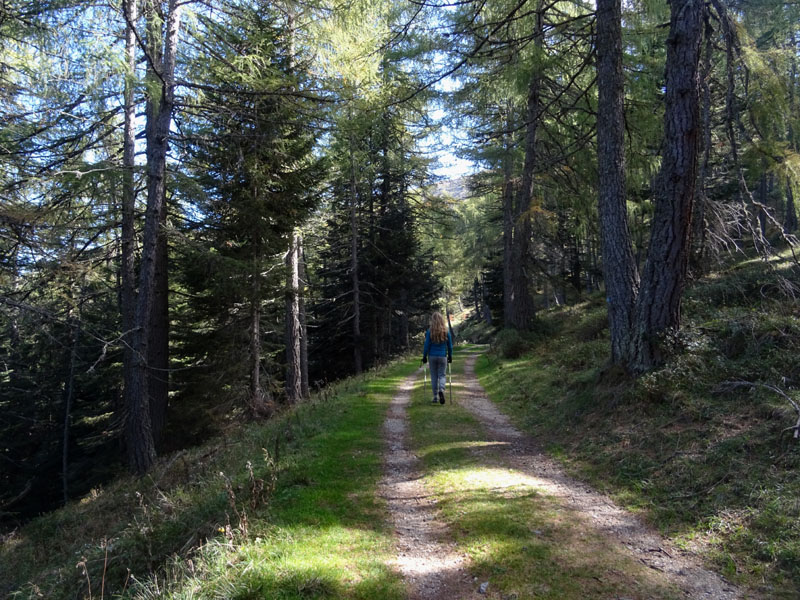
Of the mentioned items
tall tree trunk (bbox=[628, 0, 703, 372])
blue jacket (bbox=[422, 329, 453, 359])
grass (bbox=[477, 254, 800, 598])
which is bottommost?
grass (bbox=[477, 254, 800, 598])

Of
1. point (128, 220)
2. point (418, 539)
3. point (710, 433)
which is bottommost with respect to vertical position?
point (418, 539)

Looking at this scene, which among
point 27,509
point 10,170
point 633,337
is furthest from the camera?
point 27,509

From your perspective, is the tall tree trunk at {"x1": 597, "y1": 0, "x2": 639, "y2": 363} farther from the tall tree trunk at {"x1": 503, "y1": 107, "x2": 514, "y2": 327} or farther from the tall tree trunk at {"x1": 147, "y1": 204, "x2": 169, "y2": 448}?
the tall tree trunk at {"x1": 147, "y1": 204, "x2": 169, "y2": 448}

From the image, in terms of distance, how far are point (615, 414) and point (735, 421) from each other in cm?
164

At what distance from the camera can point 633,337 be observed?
732 centimetres

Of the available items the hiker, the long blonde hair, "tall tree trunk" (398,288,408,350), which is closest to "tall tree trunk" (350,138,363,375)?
"tall tree trunk" (398,288,408,350)

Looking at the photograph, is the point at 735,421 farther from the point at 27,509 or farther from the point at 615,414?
the point at 27,509

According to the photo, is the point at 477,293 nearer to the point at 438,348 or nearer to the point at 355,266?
the point at 355,266

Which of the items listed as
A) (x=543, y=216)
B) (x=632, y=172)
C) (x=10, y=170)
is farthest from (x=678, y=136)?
(x=10, y=170)

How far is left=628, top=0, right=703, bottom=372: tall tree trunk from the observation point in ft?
21.1

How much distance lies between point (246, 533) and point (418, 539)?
165 centimetres

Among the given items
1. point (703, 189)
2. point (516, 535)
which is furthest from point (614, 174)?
point (516, 535)

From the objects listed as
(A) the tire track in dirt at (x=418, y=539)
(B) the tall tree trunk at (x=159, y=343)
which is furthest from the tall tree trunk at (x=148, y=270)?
(A) the tire track in dirt at (x=418, y=539)

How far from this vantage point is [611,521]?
4410 mm
